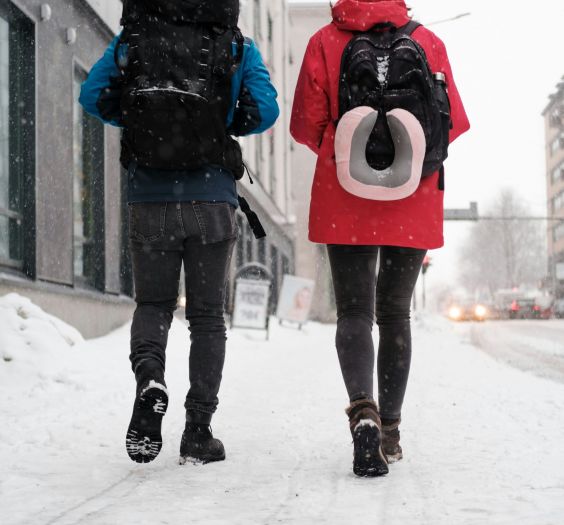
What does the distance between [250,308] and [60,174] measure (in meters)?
5.21

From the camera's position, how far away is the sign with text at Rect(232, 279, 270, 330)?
43.4ft

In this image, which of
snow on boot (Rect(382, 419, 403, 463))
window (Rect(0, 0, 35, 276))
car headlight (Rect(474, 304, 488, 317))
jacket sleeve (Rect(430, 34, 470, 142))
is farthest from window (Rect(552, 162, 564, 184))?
snow on boot (Rect(382, 419, 403, 463))

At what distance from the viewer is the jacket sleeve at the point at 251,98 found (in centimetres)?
335

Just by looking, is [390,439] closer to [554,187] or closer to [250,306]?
[250,306]

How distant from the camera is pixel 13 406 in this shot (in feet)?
15.5

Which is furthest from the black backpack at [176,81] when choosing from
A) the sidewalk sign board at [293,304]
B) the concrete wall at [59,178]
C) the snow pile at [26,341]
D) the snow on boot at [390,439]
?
the sidewalk sign board at [293,304]

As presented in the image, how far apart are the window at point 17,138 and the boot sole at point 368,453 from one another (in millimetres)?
5454

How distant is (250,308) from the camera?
13266 mm

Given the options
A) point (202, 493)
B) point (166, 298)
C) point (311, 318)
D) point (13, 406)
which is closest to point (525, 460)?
point (202, 493)

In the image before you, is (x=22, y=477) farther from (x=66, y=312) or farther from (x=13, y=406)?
(x=66, y=312)

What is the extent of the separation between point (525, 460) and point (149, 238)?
176 cm

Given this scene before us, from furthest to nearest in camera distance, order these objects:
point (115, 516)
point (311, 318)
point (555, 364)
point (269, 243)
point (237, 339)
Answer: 1. point (311, 318)
2. point (269, 243)
3. point (237, 339)
4. point (555, 364)
5. point (115, 516)

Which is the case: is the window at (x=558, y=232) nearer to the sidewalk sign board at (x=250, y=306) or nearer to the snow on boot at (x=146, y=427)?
the sidewalk sign board at (x=250, y=306)

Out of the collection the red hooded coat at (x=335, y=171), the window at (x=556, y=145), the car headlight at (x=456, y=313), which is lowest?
the car headlight at (x=456, y=313)
